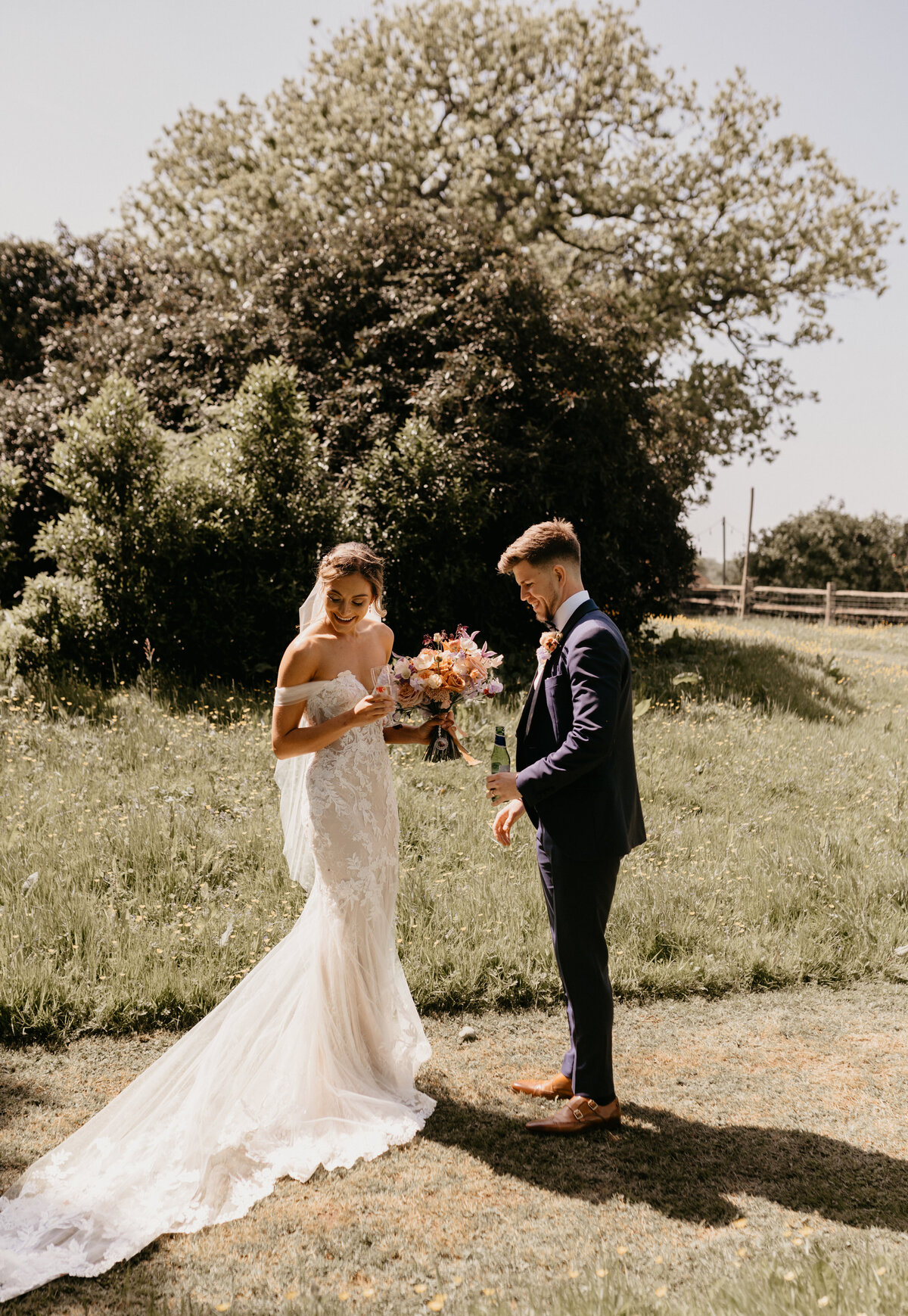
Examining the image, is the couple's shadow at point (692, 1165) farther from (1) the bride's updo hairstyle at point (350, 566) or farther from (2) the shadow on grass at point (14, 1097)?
(1) the bride's updo hairstyle at point (350, 566)

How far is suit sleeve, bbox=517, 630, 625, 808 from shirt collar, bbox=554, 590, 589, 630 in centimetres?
17

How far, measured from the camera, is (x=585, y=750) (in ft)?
11.8

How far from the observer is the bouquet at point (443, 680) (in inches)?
168

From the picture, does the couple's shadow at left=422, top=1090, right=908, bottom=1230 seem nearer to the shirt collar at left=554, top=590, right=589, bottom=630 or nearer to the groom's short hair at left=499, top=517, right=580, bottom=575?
the shirt collar at left=554, top=590, right=589, bottom=630

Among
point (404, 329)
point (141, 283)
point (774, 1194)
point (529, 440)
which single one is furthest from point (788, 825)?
point (141, 283)

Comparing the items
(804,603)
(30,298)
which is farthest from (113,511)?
(804,603)

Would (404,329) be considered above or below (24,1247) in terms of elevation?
above

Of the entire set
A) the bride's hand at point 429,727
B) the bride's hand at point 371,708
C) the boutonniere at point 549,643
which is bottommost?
the bride's hand at point 429,727

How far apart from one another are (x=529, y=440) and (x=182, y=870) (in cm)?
876

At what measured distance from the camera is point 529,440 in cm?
1336

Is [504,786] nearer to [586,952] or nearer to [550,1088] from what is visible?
[586,952]

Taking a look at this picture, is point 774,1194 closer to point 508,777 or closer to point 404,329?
point 508,777

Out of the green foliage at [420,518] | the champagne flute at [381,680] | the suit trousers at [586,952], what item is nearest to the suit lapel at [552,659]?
the suit trousers at [586,952]

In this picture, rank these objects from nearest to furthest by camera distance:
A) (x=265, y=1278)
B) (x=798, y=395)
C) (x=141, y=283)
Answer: (x=265, y=1278), (x=141, y=283), (x=798, y=395)
